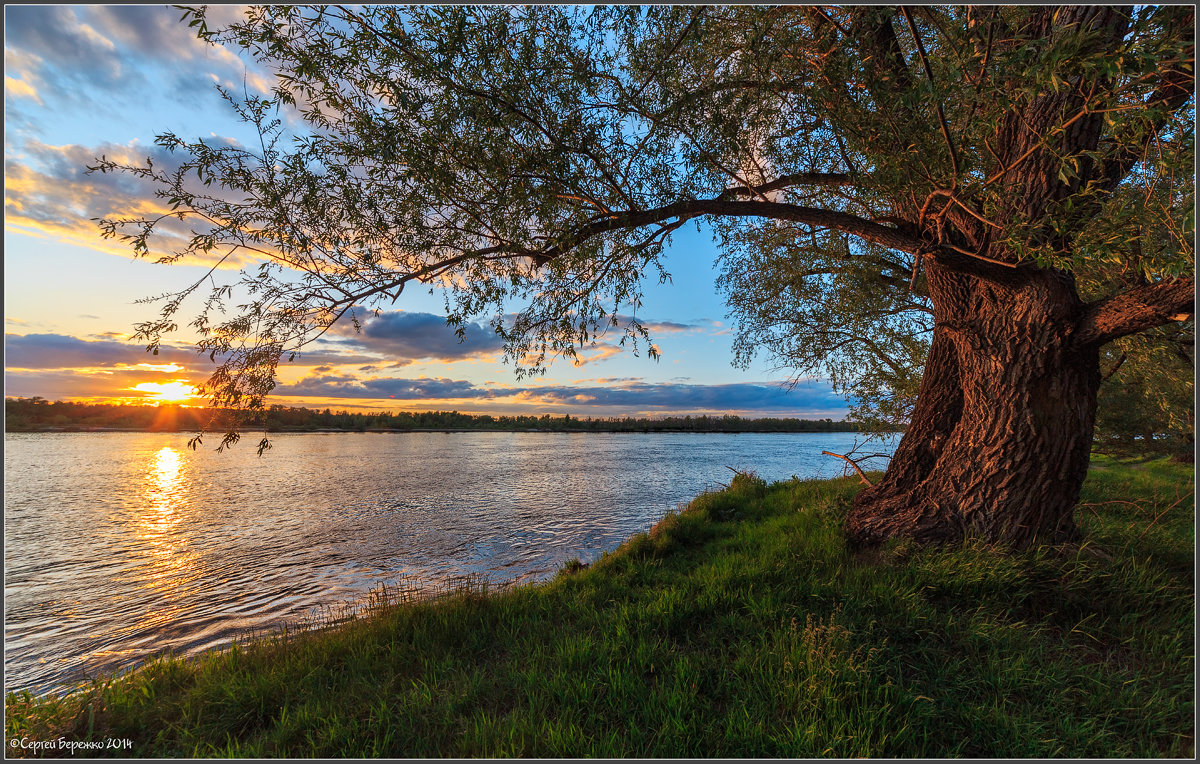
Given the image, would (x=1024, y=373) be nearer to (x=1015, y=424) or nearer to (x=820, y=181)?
(x=1015, y=424)

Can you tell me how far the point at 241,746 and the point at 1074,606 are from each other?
8059 millimetres

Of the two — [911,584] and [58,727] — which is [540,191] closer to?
[911,584]

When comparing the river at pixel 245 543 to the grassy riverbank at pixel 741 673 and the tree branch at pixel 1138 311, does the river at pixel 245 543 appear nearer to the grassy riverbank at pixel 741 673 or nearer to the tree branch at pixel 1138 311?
the grassy riverbank at pixel 741 673

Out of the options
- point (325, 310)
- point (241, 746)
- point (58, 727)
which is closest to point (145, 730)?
point (58, 727)

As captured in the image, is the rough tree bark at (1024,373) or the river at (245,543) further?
the river at (245,543)

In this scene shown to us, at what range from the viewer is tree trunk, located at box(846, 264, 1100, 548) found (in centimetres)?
590

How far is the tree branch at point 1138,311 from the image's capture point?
188 inches

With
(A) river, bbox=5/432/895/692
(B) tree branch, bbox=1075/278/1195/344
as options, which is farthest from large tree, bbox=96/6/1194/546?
(A) river, bbox=5/432/895/692

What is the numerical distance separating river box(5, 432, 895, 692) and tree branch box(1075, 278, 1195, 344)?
29.0 feet

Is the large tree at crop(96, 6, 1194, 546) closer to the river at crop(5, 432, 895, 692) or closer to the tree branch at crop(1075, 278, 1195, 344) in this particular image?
the tree branch at crop(1075, 278, 1195, 344)

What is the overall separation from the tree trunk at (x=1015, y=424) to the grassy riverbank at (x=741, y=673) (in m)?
0.49

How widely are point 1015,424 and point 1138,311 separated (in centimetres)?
165

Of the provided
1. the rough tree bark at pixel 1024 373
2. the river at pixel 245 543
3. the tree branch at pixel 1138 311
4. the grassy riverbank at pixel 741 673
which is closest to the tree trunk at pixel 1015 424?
the rough tree bark at pixel 1024 373

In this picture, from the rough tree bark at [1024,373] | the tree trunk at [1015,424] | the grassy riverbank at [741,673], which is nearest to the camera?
the grassy riverbank at [741,673]
